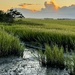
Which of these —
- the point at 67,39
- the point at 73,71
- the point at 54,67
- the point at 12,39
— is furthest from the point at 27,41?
the point at 73,71

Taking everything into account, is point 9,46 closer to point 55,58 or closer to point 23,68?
point 23,68

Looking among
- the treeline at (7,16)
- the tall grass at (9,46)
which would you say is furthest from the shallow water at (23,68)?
the treeline at (7,16)

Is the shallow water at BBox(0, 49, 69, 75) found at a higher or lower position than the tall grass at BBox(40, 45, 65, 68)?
lower

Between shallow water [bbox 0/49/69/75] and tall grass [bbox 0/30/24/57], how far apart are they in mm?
594

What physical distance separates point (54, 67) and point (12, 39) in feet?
14.0

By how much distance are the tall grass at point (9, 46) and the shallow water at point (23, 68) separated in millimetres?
594

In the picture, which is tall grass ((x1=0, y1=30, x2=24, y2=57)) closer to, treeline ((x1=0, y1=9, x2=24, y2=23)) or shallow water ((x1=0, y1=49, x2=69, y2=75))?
shallow water ((x1=0, y1=49, x2=69, y2=75))

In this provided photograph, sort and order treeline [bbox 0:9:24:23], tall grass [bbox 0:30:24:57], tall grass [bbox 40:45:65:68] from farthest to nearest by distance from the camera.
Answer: treeline [bbox 0:9:24:23] < tall grass [bbox 0:30:24:57] < tall grass [bbox 40:45:65:68]

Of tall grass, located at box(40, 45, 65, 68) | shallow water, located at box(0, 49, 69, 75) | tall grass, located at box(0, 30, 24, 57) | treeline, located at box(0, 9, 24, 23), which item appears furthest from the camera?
treeline, located at box(0, 9, 24, 23)

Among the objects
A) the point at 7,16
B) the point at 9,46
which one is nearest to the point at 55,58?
the point at 9,46

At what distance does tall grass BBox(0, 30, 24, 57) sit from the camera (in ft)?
47.6

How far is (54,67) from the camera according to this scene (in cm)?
1177

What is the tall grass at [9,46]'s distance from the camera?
571 inches

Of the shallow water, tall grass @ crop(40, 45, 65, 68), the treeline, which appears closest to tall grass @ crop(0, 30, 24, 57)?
the shallow water
